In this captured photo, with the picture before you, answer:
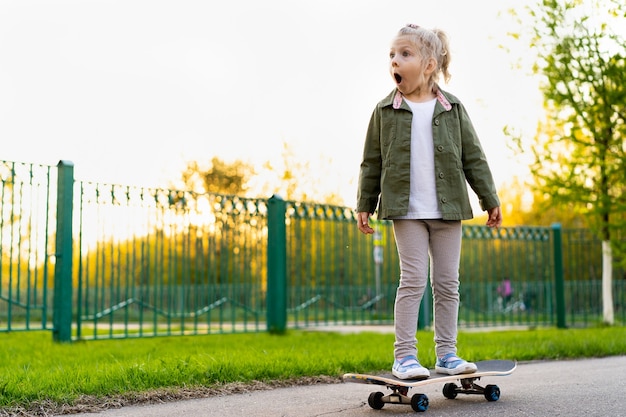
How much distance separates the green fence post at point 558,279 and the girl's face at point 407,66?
9989 millimetres

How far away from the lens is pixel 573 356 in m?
7.43

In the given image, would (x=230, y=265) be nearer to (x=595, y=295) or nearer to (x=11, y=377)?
(x=11, y=377)

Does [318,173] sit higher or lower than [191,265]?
higher

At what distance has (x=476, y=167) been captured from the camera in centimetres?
439

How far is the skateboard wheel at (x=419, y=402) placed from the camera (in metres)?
3.81

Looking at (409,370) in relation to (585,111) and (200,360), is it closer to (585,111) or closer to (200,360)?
(200,360)

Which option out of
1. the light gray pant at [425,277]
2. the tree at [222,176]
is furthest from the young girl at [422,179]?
the tree at [222,176]

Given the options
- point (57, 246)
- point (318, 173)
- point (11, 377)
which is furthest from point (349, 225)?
point (318, 173)

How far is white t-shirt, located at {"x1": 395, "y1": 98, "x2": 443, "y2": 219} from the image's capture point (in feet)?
13.6

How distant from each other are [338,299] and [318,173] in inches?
533

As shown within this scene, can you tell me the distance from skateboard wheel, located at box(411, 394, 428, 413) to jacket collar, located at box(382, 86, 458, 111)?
5.25ft

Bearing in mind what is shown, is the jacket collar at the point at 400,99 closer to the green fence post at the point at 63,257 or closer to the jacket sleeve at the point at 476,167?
the jacket sleeve at the point at 476,167

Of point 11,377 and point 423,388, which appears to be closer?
point 11,377

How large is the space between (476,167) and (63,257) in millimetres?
5410
